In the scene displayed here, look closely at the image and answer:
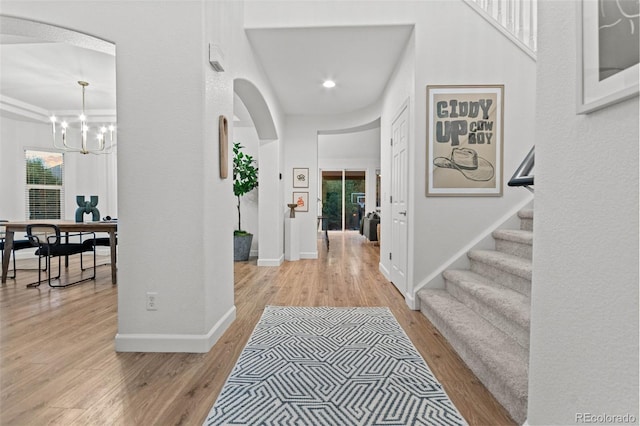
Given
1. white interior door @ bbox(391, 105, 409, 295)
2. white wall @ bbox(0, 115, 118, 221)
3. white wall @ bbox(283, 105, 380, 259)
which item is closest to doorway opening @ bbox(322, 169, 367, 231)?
white wall @ bbox(283, 105, 380, 259)

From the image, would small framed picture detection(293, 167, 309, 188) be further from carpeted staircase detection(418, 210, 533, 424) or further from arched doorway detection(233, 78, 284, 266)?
carpeted staircase detection(418, 210, 533, 424)

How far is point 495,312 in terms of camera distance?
2195mm

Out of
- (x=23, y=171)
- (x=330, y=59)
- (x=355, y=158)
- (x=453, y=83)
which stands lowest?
(x=23, y=171)

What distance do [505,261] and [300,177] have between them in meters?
4.49

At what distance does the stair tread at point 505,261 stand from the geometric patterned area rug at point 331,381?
2.95ft

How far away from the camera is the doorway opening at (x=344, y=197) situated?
1199 cm

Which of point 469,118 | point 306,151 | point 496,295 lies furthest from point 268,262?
point 496,295

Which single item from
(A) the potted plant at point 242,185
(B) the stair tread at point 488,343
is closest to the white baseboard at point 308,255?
(A) the potted plant at point 242,185

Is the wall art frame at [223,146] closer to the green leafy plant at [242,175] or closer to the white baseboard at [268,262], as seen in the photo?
the white baseboard at [268,262]

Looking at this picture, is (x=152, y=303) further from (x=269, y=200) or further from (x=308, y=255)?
(x=308, y=255)

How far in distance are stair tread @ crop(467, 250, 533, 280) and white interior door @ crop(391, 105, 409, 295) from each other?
0.77 metres

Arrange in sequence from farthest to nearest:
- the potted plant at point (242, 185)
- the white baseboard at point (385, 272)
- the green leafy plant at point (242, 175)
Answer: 1. the green leafy plant at point (242, 175)
2. the potted plant at point (242, 185)
3. the white baseboard at point (385, 272)

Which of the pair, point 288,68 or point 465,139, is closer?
point 465,139

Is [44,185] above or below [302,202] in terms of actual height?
above
